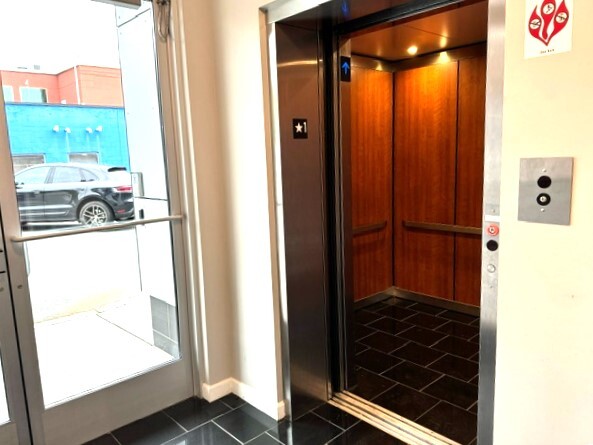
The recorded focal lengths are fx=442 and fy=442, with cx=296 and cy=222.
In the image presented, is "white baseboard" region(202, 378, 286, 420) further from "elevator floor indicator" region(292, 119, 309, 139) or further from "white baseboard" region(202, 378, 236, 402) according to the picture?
"elevator floor indicator" region(292, 119, 309, 139)

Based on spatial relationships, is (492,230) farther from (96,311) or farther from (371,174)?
(371,174)

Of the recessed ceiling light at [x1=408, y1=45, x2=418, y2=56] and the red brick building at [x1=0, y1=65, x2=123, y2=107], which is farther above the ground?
the recessed ceiling light at [x1=408, y1=45, x2=418, y2=56]

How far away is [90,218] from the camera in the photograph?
2.32 m

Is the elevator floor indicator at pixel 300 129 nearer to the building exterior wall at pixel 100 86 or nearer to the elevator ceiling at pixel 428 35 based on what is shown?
the elevator ceiling at pixel 428 35

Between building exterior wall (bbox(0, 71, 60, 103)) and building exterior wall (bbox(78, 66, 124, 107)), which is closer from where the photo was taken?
building exterior wall (bbox(0, 71, 60, 103))

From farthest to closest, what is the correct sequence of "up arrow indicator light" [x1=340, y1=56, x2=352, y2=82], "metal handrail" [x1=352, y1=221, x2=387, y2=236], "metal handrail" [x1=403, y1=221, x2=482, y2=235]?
"metal handrail" [x1=352, y1=221, x2=387, y2=236] < "metal handrail" [x1=403, y1=221, x2=482, y2=235] < "up arrow indicator light" [x1=340, y1=56, x2=352, y2=82]

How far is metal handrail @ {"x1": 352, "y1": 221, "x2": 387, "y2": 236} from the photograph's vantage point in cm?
394

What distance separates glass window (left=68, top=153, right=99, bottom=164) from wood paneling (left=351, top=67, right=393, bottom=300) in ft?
7.00

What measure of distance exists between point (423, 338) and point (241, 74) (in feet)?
7.93

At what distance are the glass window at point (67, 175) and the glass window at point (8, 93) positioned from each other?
37 centimetres

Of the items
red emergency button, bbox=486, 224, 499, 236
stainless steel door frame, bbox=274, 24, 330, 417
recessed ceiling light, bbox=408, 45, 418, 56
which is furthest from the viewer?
recessed ceiling light, bbox=408, 45, 418, 56

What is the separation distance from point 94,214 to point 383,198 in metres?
2.65

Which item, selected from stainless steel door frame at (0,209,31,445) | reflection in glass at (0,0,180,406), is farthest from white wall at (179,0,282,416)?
stainless steel door frame at (0,209,31,445)

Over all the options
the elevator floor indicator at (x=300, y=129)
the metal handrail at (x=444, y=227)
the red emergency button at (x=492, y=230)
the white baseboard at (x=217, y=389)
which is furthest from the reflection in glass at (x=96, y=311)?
the metal handrail at (x=444, y=227)
